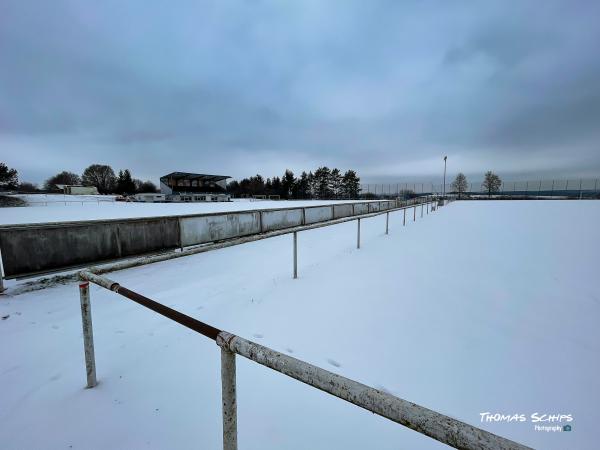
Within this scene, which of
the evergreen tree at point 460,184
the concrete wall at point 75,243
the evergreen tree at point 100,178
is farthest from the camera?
the evergreen tree at point 100,178

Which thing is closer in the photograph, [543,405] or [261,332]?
[543,405]

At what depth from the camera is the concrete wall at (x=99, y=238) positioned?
→ 4.76 m

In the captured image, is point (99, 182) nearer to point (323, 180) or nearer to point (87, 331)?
point (323, 180)

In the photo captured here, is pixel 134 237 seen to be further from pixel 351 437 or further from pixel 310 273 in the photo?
pixel 351 437

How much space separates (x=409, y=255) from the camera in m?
6.85

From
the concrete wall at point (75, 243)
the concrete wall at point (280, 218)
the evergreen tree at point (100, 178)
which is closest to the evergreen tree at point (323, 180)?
the evergreen tree at point (100, 178)

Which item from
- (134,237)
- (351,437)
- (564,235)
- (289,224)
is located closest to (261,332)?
(351,437)

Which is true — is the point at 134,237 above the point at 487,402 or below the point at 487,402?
above

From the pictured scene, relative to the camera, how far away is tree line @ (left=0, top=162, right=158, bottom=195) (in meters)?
85.4

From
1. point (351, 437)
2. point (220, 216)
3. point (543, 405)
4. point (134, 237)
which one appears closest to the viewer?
point (351, 437)

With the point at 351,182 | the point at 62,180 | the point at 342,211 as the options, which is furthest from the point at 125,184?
the point at 342,211

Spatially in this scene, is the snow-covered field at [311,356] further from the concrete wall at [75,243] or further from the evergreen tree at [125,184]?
the evergreen tree at [125,184]

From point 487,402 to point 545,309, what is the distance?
96.5 inches

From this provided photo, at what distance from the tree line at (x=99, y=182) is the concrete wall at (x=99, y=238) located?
303 ft
